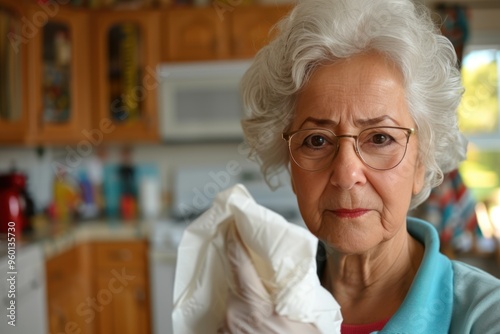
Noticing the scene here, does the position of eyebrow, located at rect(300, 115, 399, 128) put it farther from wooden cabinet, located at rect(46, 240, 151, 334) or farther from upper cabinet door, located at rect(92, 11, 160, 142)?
upper cabinet door, located at rect(92, 11, 160, 142)

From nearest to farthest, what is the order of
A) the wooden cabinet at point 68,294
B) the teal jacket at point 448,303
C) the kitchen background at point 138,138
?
the teal jacket at point 448,303
the wooden cabinet at point 68,294
the kitchen background at point 138,138

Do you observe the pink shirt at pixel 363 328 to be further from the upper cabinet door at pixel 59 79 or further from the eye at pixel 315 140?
the upper cabinet door at pixel 59 79

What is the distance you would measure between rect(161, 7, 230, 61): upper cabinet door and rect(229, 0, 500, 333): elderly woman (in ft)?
7.03

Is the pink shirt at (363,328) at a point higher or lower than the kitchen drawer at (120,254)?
higher

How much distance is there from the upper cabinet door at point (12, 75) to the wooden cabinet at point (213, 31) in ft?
2.52

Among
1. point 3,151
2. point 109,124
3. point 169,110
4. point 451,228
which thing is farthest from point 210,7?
point 451,228

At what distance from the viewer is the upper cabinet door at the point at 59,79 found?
8.62 ft

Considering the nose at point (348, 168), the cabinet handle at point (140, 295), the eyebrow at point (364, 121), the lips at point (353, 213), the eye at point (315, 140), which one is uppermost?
the eyebrow at point (364, 121)

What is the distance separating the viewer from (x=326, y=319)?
70 centimetres

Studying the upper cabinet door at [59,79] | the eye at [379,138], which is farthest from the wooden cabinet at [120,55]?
the eye at [379,138]

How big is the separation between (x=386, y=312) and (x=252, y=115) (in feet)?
1.26

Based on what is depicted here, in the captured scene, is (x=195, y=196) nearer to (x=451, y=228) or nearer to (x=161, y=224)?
(x=161, y=224)

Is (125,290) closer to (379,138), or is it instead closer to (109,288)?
(109,288)

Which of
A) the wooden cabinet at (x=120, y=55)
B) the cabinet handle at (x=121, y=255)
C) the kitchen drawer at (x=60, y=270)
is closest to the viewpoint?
the kitchen drawer at (x=60, y=270)
